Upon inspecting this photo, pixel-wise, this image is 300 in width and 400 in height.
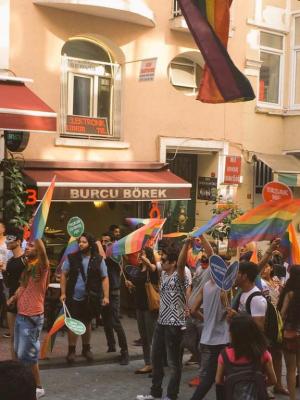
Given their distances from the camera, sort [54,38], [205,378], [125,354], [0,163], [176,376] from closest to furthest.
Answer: [205,378] < [176,376] < [125,354] < [0,163] < [54,38]

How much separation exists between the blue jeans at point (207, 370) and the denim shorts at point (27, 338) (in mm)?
1784

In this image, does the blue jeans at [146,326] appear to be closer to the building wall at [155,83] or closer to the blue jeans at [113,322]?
the blue jeans at [113,322]

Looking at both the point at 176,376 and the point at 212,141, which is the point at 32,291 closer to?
the point at 176,376

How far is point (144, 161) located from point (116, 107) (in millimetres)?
1191

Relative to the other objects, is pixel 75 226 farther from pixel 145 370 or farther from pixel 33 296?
pixel 145 370

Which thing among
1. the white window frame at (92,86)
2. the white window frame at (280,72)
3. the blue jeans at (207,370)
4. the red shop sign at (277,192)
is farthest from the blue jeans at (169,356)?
the white window frame at (280,72)

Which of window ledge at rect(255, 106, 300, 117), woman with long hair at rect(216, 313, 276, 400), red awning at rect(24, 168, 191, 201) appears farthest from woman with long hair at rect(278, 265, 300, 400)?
window ledge at rect(255, 106, 300, 117)

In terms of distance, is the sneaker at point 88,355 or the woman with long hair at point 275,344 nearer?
the woman with long hair at point 275,344

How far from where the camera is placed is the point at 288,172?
15.1m

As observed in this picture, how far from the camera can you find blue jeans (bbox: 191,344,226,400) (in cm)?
660

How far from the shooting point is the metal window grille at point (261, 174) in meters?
15.6

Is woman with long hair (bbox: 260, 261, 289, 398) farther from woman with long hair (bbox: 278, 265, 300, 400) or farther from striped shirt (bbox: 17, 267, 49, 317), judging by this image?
striped shirt (bbox: 17, 267, 49, 317)

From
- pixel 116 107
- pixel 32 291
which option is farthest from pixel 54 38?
pixel 32 291

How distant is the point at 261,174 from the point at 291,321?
847 centimetres
